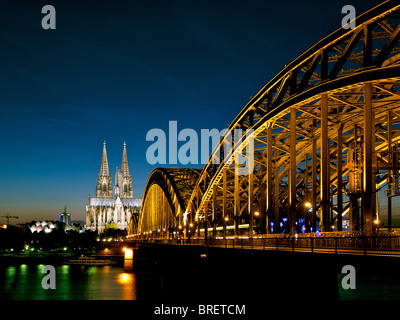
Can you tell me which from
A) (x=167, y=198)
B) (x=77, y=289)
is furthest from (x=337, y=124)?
(x=167, y=198)

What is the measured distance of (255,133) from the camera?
44562 millimetres

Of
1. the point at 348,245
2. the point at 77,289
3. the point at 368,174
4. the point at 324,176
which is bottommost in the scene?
the point at 77,289

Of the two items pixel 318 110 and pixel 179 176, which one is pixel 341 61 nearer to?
pixel 318 110

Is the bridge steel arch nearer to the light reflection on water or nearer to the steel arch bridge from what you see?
the light reflection on water

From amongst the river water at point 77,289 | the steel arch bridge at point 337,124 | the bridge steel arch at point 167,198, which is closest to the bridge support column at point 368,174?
the steel arch bridge at point 337,124

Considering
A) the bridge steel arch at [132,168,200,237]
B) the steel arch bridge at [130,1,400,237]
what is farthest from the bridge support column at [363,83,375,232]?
the bridge steel arch at [132,168,200,237]

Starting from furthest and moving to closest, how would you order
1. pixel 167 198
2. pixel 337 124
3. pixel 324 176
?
pixel 167 198
pixel 337 124
pixel 324 176

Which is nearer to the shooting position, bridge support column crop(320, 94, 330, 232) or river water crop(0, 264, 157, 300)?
bridge support column crop(320, 94, 330, 232)

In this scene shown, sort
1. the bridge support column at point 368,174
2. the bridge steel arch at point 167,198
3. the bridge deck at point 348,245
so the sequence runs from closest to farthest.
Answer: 1. the bridge deck at point 348,245
2. the bridge support column at point 368,174
3. the bridge steel arch at point 167,198

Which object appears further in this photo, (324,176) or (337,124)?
(337,124)

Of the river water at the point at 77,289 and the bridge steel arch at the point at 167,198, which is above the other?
the bridge steel arch at the point at 167,198

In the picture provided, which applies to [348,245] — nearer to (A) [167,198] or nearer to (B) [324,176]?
(B) [324,176]

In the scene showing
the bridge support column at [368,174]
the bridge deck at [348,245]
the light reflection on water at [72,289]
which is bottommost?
the light reflection on water at [72,289]

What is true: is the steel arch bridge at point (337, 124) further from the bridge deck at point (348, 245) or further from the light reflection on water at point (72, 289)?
the light reflection on water at point (72, 289)
